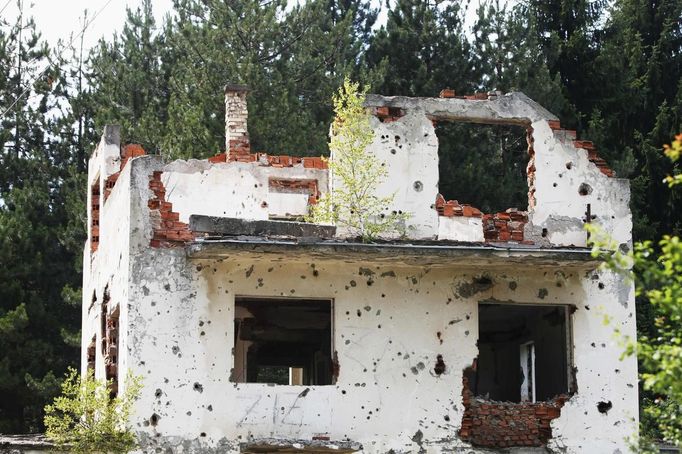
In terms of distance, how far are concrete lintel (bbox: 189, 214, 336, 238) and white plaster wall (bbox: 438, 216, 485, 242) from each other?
6.73ft

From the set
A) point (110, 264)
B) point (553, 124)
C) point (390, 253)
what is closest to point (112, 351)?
point (110, 264)

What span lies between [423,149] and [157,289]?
13.9 ft

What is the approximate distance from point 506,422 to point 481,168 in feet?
44.3

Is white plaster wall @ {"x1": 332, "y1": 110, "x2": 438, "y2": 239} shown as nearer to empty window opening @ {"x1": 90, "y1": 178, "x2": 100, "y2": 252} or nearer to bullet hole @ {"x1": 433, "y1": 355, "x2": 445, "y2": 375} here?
bullet hole @ {"x1": 433, "y1": 355, "x2": 445, "y2": 375}

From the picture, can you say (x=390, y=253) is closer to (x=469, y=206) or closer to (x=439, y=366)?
(x=439, y=366)

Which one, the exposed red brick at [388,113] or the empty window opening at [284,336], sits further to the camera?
the empty window opening at [284,336]

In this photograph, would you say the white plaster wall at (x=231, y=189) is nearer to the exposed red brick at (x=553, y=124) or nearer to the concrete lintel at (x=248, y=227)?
the concrete lintel at (x=248, y=227)

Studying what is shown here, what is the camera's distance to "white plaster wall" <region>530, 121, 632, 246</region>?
20.6m

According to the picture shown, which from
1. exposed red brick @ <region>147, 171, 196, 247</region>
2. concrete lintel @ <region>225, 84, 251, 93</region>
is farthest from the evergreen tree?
exposed red brick @ <region>147, 171, 196, 247</region>

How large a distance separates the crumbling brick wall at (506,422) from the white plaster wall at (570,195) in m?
2.41

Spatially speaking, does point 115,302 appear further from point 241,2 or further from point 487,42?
point 487,42

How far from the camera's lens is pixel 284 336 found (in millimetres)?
24453

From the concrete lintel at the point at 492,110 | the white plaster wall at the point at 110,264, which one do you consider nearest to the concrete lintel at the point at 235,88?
the white plaster wall at the point at 110,264

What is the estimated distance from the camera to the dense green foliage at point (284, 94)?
31.4 metres
